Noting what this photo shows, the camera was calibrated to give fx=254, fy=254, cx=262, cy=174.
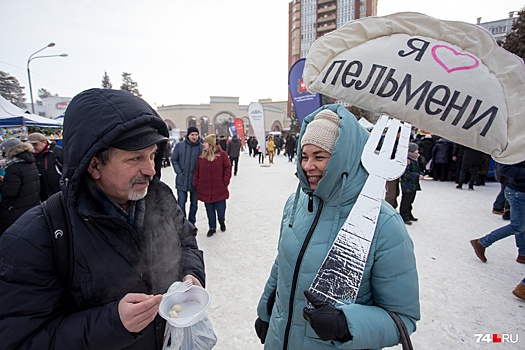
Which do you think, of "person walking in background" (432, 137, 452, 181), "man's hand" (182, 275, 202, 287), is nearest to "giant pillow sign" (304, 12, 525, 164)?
"man's hand" (182, 275, 202, 287)

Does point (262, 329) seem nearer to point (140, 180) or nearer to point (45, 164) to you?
point (140, 180)

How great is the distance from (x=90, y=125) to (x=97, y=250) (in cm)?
50

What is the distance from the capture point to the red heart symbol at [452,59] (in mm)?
1057

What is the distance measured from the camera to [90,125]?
1001 mm

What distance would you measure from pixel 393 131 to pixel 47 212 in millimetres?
1578

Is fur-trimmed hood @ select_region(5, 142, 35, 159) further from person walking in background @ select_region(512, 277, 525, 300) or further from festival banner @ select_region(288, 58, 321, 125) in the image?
person walking in background @ select_region(512, 277, 525, 300)

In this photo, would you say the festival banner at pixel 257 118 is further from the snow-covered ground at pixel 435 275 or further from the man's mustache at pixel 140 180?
the man's mustache at pixel 140 180

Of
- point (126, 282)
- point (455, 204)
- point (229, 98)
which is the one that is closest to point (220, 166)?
point (126, 282)

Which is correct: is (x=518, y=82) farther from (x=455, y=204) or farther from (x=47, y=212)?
(x=455, y=204)

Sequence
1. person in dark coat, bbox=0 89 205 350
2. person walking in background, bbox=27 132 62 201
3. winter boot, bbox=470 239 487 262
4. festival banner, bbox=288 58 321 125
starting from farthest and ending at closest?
festival banner, bbox=288 58 321 125 → person walking in background, bbox=27 132 62 201 → winter boot, bbox=470 239 487 262 → person in dark coat, bbox=0 89 205 350

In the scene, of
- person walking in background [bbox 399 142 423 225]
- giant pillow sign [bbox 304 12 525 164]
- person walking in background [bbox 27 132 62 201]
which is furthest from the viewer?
person walking in background [bbox 399 142 423 225]

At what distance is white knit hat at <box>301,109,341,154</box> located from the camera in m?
1.36

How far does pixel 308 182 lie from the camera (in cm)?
144

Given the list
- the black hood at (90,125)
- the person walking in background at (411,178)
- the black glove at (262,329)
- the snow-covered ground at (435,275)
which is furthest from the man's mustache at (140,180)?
the person walking in background at (411,178)
